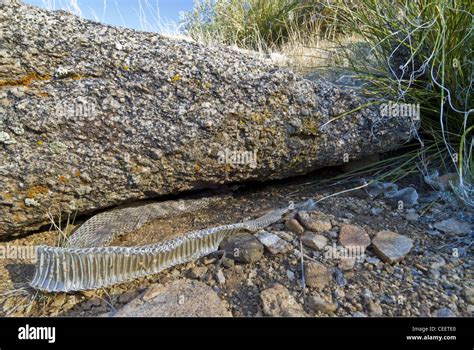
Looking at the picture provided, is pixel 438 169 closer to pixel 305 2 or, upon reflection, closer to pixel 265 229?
pixel 265 229

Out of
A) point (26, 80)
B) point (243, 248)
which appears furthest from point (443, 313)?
point (26, 80)

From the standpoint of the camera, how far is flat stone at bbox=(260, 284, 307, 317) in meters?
1.21

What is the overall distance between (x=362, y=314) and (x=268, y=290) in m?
0.34

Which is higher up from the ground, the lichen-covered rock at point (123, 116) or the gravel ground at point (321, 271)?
the lichen-covered rock at point (123, 116)

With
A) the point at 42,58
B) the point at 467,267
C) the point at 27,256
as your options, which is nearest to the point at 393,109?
the point at 467,267

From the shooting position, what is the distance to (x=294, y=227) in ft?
5.14

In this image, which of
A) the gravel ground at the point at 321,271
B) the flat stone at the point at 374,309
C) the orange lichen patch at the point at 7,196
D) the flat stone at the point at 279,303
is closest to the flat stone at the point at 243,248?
the gravel ground at the point at 321,271

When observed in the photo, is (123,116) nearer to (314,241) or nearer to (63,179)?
(63,179)

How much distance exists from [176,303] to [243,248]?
355mm

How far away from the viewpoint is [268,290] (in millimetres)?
1282

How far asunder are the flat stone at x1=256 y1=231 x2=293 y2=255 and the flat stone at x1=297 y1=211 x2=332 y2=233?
161 mm

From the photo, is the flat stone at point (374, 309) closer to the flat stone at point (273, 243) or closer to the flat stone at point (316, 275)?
the flat stone at point (316, 275)

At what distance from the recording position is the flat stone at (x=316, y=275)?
1307 mm

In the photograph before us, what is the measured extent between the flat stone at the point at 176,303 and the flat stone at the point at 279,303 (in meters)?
0.14
